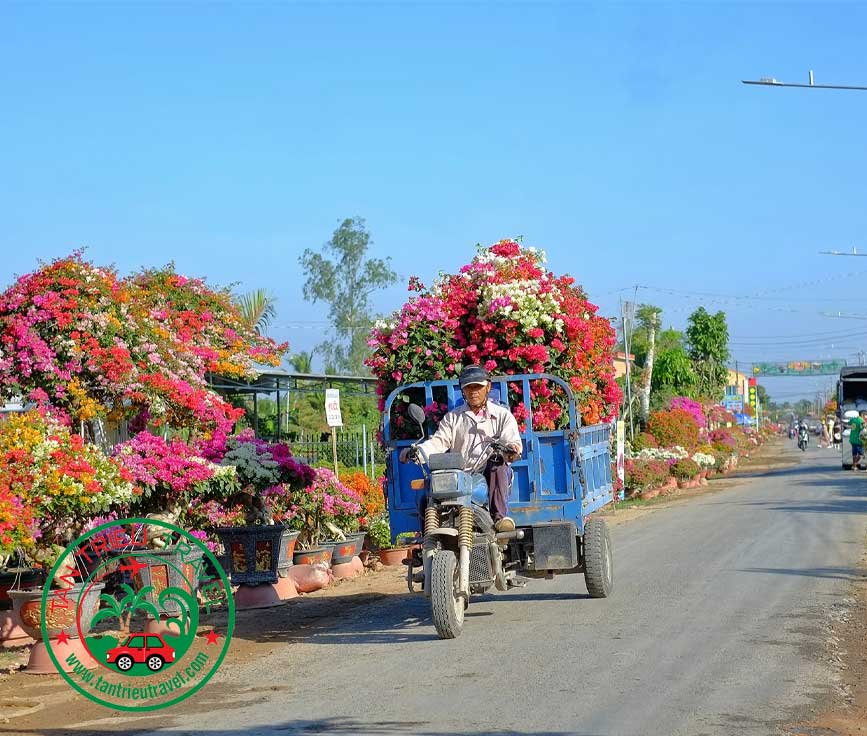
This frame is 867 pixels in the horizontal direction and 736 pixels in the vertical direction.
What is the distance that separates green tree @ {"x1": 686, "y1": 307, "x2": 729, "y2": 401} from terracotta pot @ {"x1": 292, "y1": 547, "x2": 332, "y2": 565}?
45745 millimetres

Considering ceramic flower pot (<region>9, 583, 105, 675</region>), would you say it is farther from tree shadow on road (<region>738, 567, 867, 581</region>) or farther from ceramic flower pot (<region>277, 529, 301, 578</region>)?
tree shadow on road (<region>738, 567, 867, 581</region>)

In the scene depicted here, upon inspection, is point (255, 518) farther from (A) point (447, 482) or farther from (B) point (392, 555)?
(A) point (447, 482)

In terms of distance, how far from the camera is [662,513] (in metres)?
25.3

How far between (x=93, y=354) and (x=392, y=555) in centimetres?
552

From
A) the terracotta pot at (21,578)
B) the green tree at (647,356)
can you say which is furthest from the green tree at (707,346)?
the terracotta pot at (21,578)

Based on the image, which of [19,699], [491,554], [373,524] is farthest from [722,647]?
[373,524]

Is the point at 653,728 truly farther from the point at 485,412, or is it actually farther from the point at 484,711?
the point at 485,412

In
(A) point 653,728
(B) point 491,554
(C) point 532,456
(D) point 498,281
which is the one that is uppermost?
(D) point 498,281

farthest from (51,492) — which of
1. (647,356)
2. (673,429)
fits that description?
(647,356)

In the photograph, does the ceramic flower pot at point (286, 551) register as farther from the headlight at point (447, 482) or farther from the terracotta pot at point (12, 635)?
the headlight at point (447, 482)

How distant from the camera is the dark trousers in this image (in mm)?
10312

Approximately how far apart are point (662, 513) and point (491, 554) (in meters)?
16.1

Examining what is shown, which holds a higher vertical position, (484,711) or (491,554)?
(491,554)

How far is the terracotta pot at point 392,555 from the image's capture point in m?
16.8
